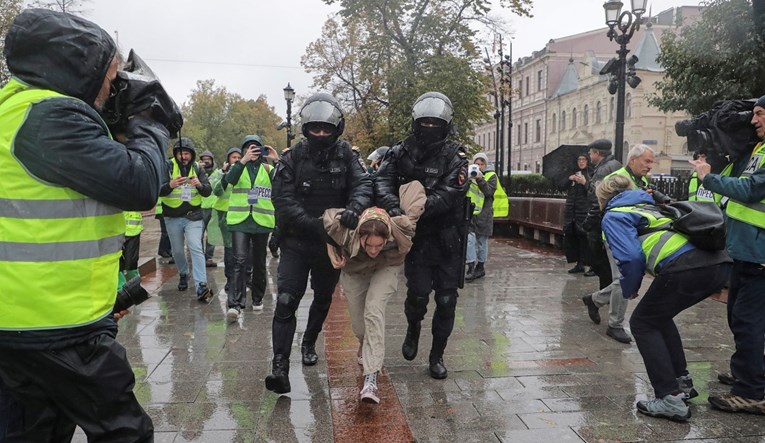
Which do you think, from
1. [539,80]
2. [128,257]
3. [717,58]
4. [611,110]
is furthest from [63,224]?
[539,80]

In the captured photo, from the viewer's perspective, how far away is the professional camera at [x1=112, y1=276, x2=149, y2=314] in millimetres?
2596

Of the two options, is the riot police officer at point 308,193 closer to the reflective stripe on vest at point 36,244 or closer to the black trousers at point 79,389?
the black trousers at point 79,389

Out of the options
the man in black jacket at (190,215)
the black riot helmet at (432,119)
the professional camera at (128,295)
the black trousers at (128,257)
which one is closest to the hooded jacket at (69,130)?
the professional camera at (128,295)

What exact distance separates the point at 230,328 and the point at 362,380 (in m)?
Answer: 2.22

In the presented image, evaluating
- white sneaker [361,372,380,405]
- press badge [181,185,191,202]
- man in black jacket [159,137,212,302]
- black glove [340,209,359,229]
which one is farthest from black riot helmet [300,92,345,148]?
press badge [181,185,191,202]

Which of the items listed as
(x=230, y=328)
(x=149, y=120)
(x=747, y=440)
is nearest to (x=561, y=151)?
(x=230, y=328)

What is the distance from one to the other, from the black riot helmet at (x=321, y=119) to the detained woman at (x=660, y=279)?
1.98 metres

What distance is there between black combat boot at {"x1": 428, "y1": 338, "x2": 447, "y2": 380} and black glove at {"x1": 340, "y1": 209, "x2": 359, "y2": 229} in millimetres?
1279

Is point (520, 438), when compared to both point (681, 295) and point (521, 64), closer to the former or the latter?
point (681, 295)

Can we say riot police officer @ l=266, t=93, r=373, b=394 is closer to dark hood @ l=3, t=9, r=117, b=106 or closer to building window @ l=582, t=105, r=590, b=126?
dark hood @ l=3, t=9, r=117, b=106

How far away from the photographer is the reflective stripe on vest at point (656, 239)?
3887mm

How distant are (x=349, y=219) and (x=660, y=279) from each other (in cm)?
202

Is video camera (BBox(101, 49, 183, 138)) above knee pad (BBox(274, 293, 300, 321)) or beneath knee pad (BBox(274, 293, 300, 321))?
above

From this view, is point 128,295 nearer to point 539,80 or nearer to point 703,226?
point 703,226
